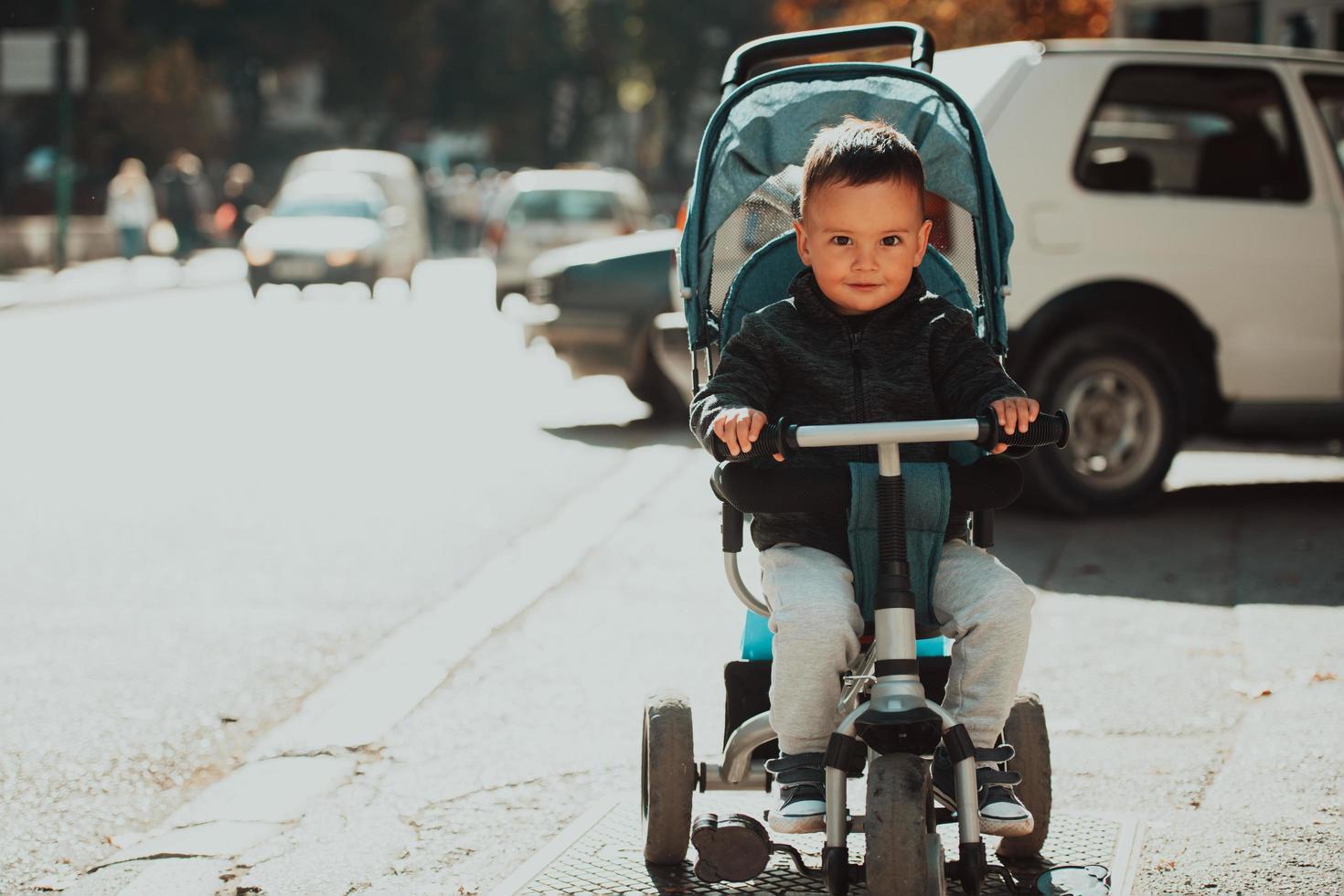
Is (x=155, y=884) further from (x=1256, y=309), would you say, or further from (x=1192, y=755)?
(x=1256, y=309)

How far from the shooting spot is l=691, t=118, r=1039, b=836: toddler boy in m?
3.72

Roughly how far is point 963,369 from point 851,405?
0.72 feet

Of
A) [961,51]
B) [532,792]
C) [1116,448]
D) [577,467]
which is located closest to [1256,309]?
[1116,448]

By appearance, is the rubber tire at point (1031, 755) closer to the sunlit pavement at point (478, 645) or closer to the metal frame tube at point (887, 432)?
the sunlit pavement at point (478, 645)

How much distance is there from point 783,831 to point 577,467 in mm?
7302

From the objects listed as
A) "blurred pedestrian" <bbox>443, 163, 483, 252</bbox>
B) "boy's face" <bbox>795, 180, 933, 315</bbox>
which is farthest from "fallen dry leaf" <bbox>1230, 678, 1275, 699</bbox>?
"blurred pedestrian" <bbox>443, 163, 483, 252</bbox>

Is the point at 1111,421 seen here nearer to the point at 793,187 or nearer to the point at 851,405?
the point at 793,187

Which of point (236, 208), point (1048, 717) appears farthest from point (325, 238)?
point (1048, 717)

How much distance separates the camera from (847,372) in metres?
3.93

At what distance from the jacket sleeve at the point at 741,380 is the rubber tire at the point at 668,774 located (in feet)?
2.07

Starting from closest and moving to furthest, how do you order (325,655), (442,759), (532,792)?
(532,792) < (442,759) < (325,655)

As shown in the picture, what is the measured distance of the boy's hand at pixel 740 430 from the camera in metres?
3.64

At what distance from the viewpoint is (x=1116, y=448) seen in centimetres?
900

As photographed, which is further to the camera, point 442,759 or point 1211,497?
point 1211,497
